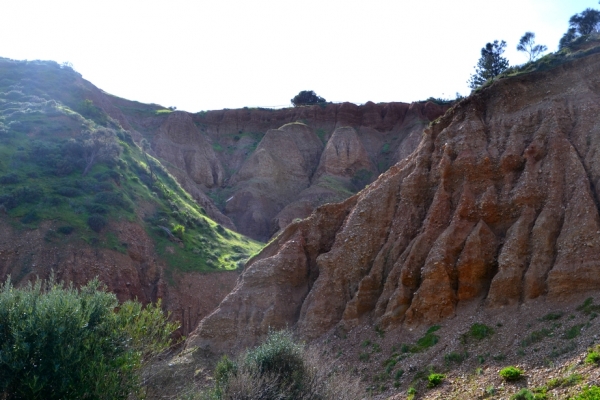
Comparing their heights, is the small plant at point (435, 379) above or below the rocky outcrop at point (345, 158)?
below

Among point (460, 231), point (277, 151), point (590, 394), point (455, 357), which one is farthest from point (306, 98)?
point (590, 394)

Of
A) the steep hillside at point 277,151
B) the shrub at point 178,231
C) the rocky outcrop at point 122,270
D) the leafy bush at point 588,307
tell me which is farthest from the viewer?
the steep hillside at point 277,151

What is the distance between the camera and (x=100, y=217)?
156ft

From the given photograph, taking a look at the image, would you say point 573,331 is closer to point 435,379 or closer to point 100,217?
point 435,379

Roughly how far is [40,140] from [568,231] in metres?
48.0

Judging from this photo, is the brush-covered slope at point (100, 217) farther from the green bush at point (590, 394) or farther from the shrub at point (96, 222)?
→ the green bush at point (590, 394)

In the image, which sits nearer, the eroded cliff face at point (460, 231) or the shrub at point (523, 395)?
the shrub at point (523, 395)

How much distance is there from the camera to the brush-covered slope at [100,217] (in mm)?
43688

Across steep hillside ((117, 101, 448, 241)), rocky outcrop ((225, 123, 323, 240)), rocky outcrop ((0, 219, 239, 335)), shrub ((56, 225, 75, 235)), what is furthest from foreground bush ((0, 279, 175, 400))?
rocky outcrop ((225, 123, 323, 240))

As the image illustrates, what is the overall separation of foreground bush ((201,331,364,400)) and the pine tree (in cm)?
5007

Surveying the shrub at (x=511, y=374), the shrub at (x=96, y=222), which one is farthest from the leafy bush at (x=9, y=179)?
the shrub at (x=511, y=374)

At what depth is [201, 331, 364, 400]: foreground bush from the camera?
61.2ft

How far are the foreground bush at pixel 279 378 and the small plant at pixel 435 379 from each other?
7.96 feet

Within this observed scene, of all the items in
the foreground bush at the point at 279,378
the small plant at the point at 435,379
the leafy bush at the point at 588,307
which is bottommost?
the small plant at the point at 435,379
